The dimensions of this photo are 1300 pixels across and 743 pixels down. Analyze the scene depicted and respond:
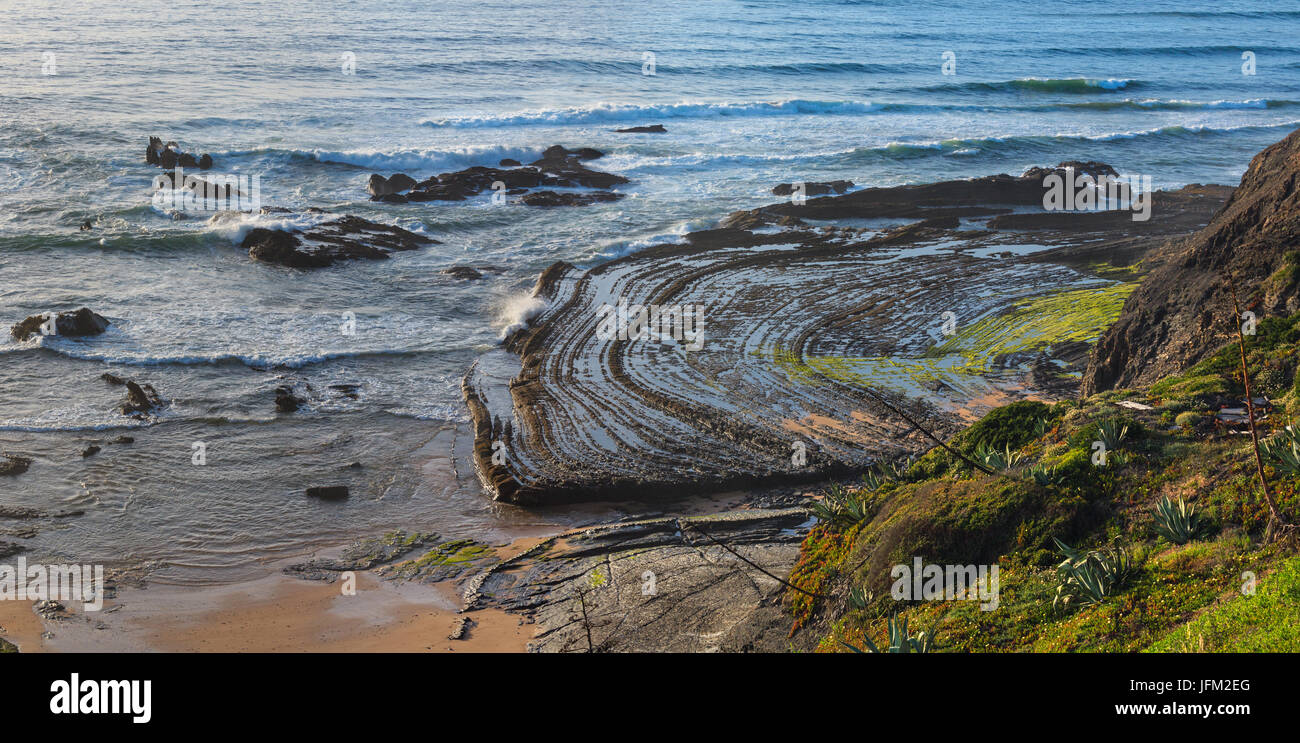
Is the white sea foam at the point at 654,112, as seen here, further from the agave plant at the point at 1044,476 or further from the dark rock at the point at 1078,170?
the agave plant at the point at 1044,476

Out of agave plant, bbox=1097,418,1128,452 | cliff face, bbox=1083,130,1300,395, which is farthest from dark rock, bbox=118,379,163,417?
cliff face, bbox=1083,130,1300,395

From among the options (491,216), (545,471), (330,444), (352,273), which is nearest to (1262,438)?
(545,471)

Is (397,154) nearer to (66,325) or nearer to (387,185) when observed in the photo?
(387,185)

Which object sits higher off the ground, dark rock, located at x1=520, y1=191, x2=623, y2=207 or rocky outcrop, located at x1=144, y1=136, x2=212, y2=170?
rocky outcrop, located at x1=144, y1=136, x2=212, y2=170

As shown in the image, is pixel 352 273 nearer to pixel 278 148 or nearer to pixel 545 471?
pixel 545 471

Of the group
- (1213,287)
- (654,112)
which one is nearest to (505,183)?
(654,112)

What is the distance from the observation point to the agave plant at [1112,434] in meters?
8.24

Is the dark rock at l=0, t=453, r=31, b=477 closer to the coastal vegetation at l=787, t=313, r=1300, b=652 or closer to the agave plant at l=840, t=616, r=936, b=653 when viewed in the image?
the coastal vegetation at l=787, t=313, r=1300, b=652

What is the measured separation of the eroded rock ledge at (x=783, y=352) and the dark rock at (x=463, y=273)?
190 centimetres

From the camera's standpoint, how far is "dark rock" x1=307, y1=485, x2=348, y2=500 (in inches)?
507

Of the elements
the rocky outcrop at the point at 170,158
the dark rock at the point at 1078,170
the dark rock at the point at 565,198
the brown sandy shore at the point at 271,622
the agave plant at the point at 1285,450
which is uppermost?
the rocky outcrop at the point at 170,158

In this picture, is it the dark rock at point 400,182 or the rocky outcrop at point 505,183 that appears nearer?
the rocky outcrop at point 505,183

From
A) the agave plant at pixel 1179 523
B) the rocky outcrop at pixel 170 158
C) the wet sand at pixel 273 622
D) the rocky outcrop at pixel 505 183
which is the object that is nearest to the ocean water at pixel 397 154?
the rocky outcrop at pixel 170 158

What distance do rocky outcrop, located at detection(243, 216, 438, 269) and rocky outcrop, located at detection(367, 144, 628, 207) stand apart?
12.3ft
